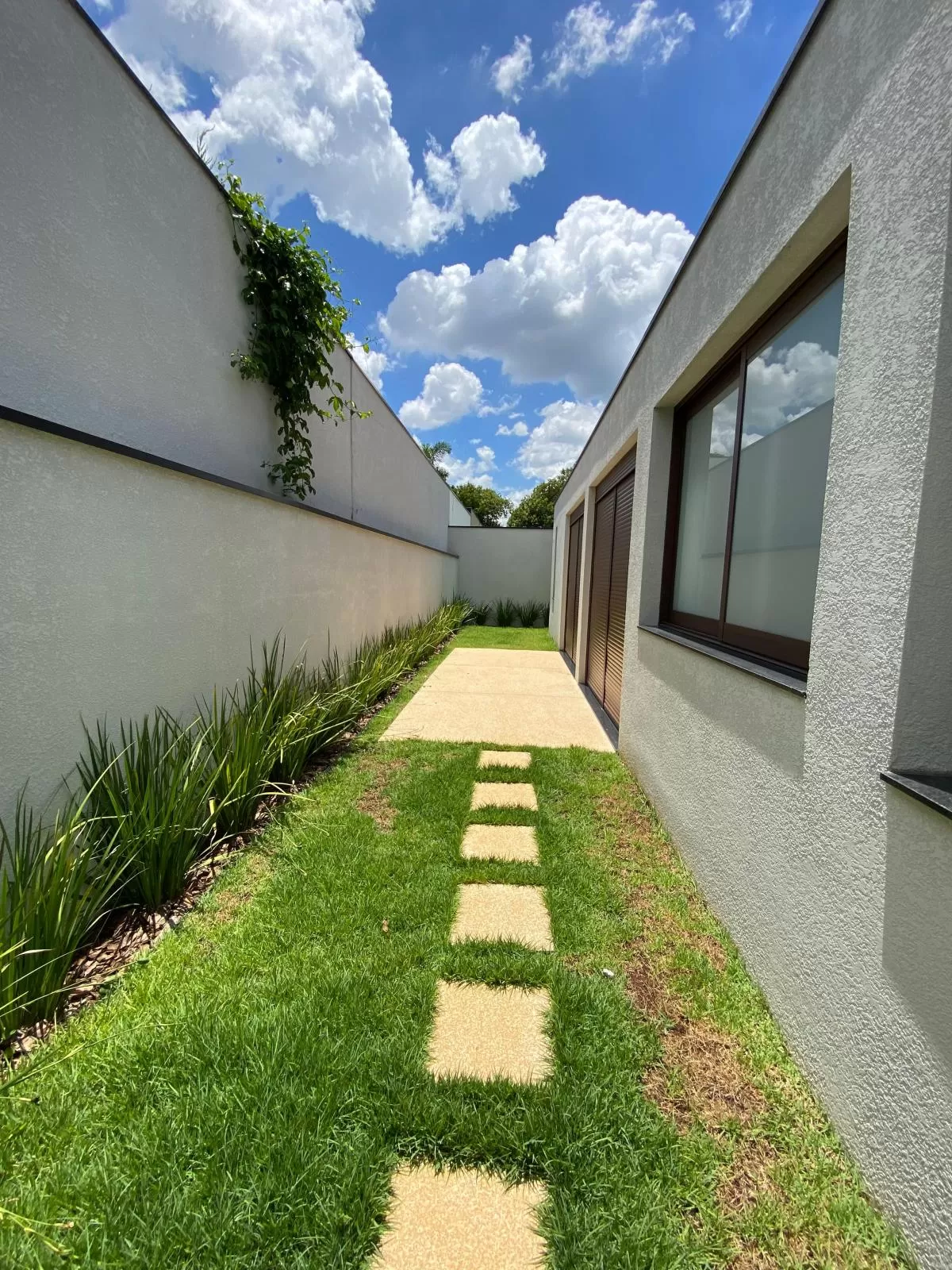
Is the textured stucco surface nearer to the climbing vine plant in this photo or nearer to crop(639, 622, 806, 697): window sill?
the climbing vine plant

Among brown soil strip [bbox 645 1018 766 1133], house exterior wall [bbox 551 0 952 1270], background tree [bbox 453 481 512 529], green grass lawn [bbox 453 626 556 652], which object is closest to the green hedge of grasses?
brown soil strip [bbox 645 1018 766 1133]

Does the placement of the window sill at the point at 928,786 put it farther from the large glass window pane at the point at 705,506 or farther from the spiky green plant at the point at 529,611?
the spiky green plant at the point at 529,611

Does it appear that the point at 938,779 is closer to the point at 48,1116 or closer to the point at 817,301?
the point at 817,301

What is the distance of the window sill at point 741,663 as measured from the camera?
5.74ft

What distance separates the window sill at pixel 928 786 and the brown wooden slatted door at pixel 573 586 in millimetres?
6757

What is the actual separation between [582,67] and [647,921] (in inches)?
345

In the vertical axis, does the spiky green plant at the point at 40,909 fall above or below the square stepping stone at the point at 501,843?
above

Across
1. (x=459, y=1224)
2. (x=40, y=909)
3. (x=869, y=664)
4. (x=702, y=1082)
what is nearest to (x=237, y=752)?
(x=40, y=909)

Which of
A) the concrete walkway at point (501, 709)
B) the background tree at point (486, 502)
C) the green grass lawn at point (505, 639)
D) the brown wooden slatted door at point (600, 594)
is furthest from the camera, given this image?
the background tree at point (486, 502)

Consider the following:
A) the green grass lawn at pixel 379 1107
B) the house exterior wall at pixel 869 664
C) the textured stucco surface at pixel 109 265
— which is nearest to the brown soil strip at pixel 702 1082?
the green grass lawn at pixel 379 1107

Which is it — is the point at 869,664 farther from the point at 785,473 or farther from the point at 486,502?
the point at 486,502

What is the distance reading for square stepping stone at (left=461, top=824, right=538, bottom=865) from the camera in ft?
8.79

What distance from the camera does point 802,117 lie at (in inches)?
68.3

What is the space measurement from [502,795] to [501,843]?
2.00 ft
